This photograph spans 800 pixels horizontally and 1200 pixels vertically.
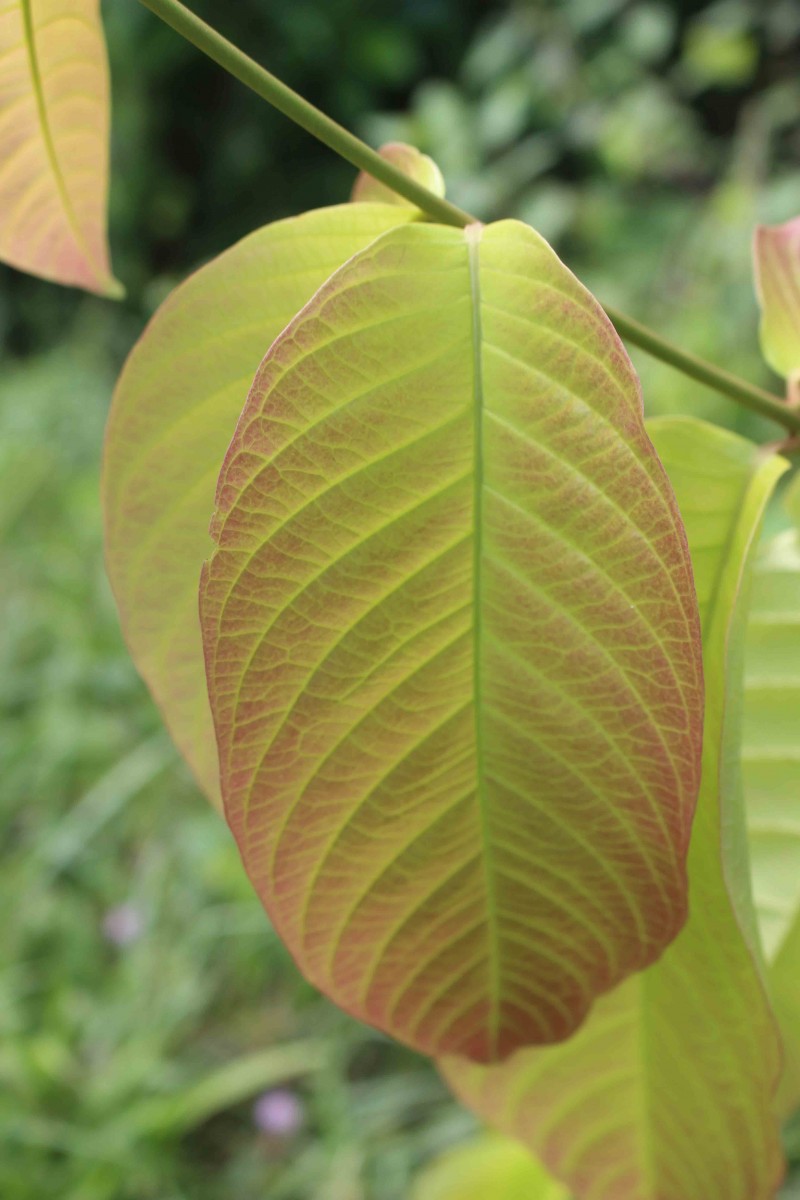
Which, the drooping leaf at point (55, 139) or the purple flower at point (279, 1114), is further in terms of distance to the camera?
the purple flower at point (279, 1114)

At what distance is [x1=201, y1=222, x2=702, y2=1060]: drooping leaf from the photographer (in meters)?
0.17

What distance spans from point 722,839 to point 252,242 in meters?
0.14

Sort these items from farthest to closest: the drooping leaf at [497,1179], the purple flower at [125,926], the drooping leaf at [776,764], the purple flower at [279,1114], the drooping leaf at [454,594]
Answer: the purple flower at [125,926] < the purple flower at [279,1114] < the drooping leaf at [497,1179] < the drooping leaf at [776,764] < the drooping leaf at [454,594]

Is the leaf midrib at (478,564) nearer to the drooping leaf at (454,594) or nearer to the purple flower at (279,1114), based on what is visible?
the drooping leaf at (454,594)

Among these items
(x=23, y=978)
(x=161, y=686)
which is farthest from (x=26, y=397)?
(x=161, y=686)

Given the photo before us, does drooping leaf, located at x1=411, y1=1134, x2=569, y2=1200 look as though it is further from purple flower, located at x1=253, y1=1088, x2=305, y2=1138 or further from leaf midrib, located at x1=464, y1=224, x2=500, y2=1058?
purple flower, located at x1=253, y1=1088, x2=305, y2=1138

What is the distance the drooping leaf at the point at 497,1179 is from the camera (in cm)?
46

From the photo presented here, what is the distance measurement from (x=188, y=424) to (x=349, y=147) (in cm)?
7

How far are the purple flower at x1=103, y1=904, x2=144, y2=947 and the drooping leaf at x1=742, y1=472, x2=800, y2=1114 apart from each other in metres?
1.01

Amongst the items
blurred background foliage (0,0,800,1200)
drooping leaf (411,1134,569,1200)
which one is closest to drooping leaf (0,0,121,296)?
drooping leaf (411,1134,569,1200)

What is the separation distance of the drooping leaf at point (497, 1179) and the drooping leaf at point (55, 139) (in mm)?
373

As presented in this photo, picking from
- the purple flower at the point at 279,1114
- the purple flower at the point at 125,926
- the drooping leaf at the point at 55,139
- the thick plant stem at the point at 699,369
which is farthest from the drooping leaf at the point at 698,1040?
the purple flower at the point at 125,926

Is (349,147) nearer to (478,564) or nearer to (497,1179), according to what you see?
(478,564)

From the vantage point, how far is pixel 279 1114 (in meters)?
1.03
